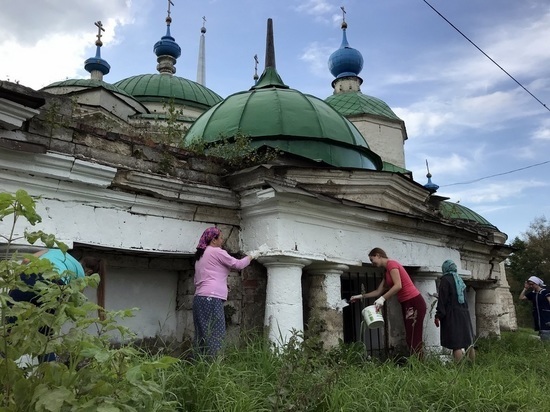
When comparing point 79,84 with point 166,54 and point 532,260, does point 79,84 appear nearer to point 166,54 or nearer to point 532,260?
point 166,54

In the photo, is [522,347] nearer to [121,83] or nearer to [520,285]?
[121,83]

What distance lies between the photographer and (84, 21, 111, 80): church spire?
18.3 meters

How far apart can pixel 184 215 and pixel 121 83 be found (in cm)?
1556

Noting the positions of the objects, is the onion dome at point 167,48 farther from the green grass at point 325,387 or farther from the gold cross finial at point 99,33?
the green grass at point 325,387

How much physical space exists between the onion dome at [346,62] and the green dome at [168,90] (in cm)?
535

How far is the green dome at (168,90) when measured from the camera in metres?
17.2

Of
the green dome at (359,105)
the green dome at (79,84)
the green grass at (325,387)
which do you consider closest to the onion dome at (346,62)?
the green dome at (359,105)

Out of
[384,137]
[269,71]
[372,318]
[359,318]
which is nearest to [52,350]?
[372,318]

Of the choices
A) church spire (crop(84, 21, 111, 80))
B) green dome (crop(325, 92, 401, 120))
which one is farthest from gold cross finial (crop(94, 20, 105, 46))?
green dome (crop(325, 92, 401, 120))

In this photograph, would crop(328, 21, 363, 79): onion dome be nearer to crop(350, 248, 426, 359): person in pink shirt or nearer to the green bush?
crop(350, 248, 426, 359): person in pink shirt

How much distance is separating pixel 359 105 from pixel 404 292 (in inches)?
545

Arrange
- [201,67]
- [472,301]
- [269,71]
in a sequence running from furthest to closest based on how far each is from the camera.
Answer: [201,67] < [472,301] < [269,71]

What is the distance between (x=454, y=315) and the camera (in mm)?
5043

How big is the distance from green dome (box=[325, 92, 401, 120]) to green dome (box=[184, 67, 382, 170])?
10.5 m
